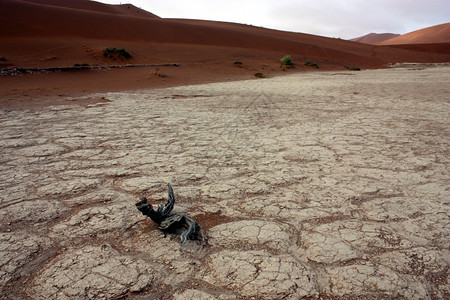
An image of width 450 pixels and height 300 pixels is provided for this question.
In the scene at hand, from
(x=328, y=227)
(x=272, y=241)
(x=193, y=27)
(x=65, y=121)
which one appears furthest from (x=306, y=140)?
(x=193, y=27)

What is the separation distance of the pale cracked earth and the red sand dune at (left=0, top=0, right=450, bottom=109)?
479 cm

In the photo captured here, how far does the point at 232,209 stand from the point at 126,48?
1682 centimetres

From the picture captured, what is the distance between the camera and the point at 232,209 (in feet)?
6.28

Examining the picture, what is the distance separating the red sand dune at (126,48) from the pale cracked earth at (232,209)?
479cm

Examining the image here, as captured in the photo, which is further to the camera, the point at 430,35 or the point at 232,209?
the point at 430,35

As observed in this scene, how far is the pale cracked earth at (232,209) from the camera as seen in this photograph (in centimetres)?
130

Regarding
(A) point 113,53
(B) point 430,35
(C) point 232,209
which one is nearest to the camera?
(C) point 232,209

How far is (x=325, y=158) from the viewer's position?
9.09 feet

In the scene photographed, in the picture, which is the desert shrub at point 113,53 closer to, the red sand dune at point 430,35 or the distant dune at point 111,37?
the distant dune at point 111,37

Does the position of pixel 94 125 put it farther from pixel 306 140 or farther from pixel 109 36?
pixel 109 36

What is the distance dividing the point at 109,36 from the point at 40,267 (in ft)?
69.1

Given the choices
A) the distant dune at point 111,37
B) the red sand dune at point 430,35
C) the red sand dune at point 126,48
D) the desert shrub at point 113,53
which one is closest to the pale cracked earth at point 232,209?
the red sand dune at point 126,48

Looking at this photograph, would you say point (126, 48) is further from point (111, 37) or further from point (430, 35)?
point (430, 35)

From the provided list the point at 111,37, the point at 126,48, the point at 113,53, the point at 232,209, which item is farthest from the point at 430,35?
the point at 232,209
